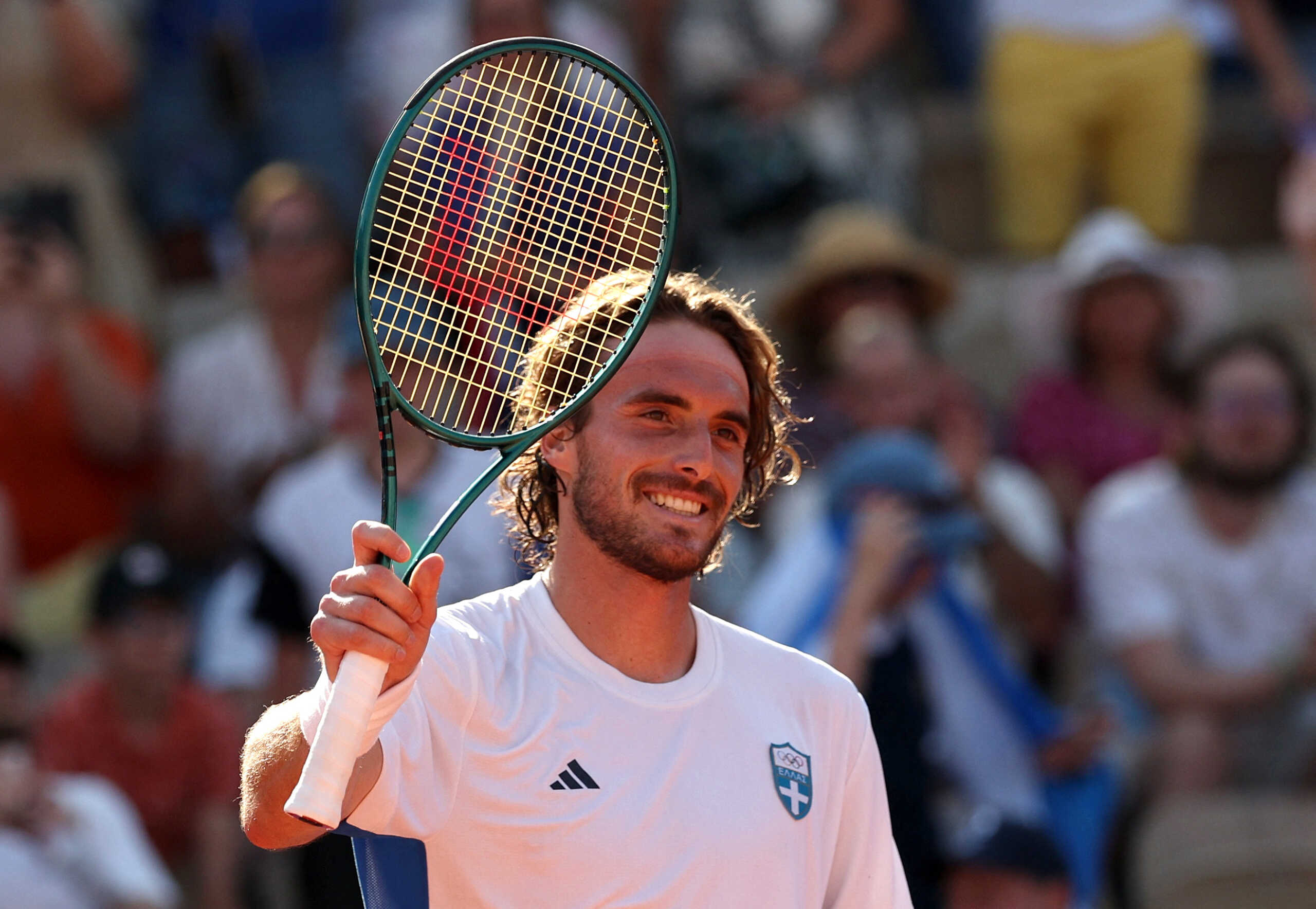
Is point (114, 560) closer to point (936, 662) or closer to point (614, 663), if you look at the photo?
point (936, 662)

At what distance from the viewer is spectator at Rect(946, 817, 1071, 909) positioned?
16.1 feet

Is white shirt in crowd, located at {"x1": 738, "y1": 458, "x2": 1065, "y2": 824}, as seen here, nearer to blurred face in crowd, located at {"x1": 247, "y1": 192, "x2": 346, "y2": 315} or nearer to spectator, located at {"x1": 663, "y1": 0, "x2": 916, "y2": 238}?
blurred face in crowd, located at {"x1": 247, "y1": 192, "x2": 346, "y2": 315}

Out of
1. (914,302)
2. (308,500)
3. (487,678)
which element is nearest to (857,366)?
(914,302)

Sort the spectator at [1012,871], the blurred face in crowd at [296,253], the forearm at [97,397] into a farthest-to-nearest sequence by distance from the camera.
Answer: the blurred face in crowd at [296,253], the forearm at [97,397], the spectator at [1012,871]

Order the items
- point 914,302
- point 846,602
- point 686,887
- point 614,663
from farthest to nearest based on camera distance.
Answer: point 914,302, point 846,602, point 614,663, point 686,887

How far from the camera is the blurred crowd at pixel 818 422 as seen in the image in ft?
17.8

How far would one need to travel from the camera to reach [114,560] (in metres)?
5.94

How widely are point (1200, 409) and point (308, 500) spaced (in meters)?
2.83

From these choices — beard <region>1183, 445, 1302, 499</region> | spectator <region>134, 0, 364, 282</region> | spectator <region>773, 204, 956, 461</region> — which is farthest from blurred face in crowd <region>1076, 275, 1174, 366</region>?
spectator <region>134, 0, 364, 282</region>

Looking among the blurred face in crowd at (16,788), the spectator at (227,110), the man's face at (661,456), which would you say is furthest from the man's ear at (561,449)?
the spectator at (227,110)

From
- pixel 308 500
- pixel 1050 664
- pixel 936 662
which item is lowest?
pixel 1050 664

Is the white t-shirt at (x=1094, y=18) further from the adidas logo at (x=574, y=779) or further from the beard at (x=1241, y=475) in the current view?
the adidas logo at (x=574, y=779)

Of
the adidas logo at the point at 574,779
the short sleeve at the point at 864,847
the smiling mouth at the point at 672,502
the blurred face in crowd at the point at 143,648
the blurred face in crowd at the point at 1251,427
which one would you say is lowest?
the blurred face in crowd at the point at 143,648

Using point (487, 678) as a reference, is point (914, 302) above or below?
below
